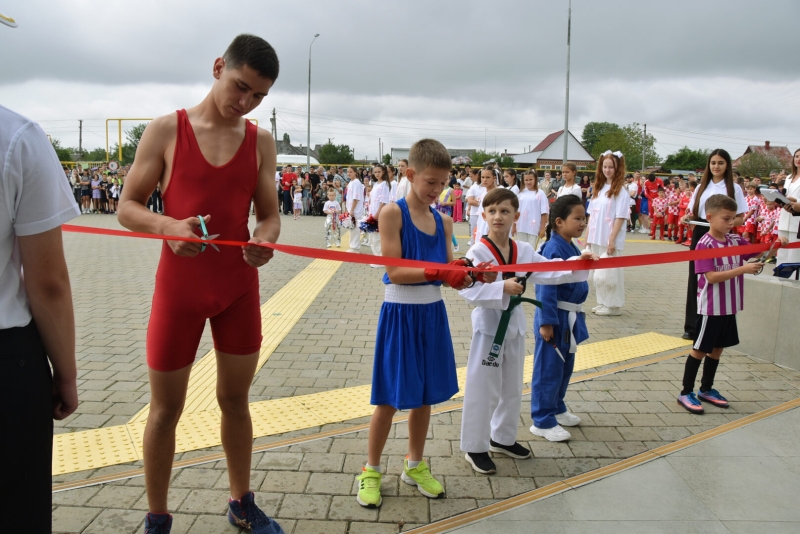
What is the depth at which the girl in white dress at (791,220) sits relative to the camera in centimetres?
613

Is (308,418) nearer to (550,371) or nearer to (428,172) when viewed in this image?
(550,371)

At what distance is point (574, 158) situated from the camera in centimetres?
6956

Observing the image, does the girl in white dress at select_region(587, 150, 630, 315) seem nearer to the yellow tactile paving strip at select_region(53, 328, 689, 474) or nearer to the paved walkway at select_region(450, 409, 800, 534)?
the yellow tactile paving strip at select_region(53, 328, 689, 474)

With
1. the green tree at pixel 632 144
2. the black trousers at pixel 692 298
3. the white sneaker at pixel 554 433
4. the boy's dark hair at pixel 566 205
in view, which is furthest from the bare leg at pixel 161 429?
the green tree at pixel 632 144

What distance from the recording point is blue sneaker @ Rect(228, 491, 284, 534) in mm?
2709

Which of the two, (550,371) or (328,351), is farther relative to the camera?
(328,351)

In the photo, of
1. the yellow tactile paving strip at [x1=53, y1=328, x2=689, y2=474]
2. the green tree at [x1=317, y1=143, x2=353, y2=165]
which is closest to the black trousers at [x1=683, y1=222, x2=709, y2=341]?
the yellow tactile paving strip at [x1=53, y1=328, x2=689, y2=474]

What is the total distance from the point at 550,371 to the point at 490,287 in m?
0.97

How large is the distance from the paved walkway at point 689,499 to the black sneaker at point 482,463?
38cm

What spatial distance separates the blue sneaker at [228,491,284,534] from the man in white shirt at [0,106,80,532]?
115cm

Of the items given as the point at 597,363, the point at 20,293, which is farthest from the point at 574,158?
the point at 20,293

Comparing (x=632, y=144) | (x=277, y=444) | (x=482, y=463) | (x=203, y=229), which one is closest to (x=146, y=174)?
(x=203, y=229)

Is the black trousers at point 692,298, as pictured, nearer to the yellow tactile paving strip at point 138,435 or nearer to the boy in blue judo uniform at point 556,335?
the boy in blue judo uniform at point 556,335

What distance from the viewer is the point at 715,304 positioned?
4.34m
